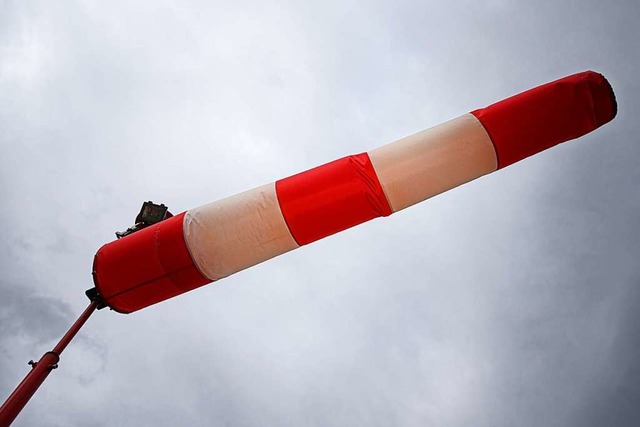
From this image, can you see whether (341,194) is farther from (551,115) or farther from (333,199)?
(551,115)

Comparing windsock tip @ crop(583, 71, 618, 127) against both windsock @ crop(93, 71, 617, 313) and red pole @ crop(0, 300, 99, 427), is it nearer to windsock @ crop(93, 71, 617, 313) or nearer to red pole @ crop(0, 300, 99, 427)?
windsock @ crop(93, 71, 617, 313)

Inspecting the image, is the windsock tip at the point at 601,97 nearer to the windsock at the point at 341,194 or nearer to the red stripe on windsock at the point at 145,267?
the windsock at the point at 341,194

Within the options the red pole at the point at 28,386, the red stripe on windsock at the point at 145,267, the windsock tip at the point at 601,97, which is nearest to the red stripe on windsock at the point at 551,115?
the windsock tip at the point at 601,97

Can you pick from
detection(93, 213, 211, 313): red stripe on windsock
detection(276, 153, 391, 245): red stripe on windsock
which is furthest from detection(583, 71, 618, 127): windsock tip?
detection(93, 213, 211, 313): red stripe on windsock

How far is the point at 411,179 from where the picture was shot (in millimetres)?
4617

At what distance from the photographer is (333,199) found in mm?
4605

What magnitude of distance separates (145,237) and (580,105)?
198 inches

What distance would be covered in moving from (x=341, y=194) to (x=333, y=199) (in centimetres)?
10

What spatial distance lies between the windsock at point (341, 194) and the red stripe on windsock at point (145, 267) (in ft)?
0.04

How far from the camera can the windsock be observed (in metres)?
4.51

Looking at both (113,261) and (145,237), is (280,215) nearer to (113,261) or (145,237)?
(145,237)

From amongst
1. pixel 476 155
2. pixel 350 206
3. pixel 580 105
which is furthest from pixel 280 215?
pixel 580 105

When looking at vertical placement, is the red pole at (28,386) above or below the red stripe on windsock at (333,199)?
below

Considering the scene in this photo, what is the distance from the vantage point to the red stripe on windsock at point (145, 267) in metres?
4.77
